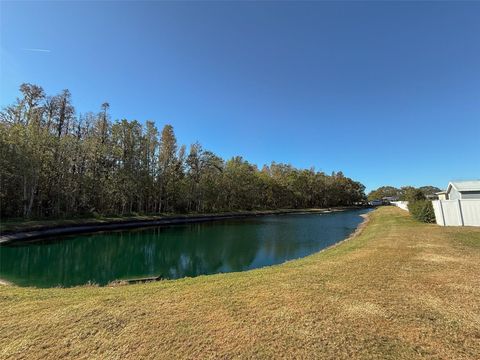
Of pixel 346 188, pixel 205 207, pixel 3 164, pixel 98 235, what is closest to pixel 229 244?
pixel 98 235

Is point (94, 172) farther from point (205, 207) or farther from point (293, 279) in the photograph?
point (293, 279)

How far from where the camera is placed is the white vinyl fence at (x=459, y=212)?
53.5ft

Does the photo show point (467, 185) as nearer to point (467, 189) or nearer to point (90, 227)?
point (467, 189)

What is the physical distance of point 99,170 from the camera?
39125 millimetres

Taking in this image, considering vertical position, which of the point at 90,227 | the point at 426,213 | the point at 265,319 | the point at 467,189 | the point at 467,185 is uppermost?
the point at 467,185

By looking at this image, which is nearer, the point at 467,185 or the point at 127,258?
→ the point at 127,258

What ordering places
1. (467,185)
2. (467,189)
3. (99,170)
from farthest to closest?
(99,170), (467,185), (467,189)

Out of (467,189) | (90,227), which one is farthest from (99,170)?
(467,189)

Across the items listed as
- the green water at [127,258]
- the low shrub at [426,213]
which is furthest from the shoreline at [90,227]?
the low shrub at [426,213]

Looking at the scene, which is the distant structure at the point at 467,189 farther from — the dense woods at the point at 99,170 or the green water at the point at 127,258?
the dense woods at the point at 99,170

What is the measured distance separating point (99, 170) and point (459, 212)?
135 feet

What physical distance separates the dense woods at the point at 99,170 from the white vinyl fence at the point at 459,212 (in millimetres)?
35995

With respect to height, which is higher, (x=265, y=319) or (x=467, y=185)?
(x=467, y=185)

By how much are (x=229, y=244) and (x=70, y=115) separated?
3223 centimetres
